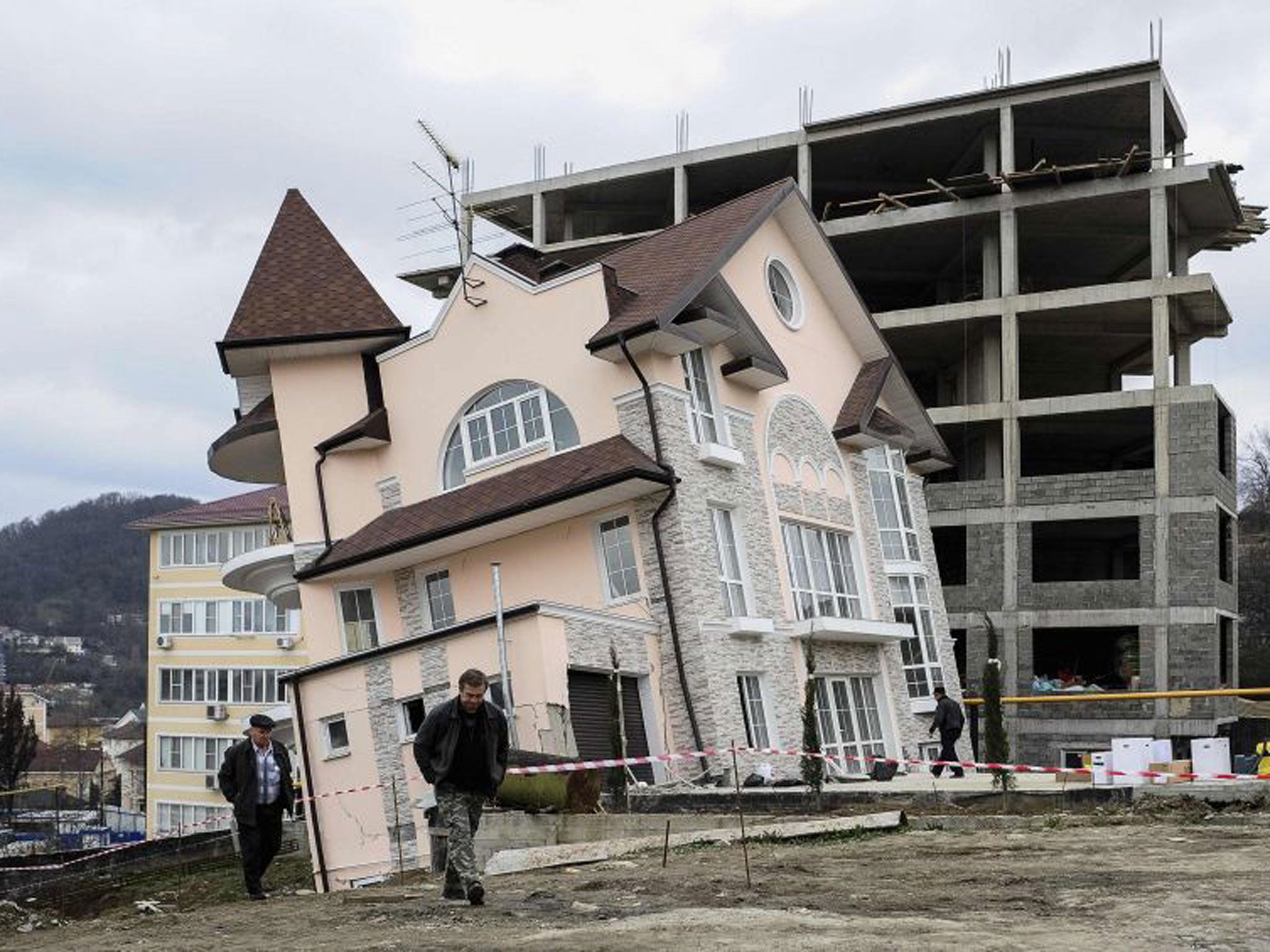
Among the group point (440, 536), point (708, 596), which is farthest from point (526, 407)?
point (708, 596)

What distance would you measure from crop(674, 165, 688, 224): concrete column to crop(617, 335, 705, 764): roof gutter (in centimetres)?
2982

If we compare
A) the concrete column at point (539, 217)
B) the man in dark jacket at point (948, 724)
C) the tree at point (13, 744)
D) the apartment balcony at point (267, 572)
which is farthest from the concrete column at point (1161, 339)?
the tree at point (13, 744)

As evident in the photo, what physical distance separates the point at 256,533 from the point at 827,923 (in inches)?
2508

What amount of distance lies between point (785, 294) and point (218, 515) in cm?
4492

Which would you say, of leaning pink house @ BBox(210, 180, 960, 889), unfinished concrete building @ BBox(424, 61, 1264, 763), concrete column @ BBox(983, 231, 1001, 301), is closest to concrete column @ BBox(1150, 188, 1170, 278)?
unfinished concrete building @ BBox(424, 61, 1264, 763)

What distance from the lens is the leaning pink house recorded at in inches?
1024

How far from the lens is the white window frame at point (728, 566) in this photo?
27.0m

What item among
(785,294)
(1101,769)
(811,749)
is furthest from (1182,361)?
(811,749)

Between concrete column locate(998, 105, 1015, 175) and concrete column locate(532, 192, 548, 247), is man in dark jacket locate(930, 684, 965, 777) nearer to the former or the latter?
concrete column locate(998, 105, 1015, 175)

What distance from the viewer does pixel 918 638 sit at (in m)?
33.7

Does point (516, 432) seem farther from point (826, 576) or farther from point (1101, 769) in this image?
point (1101, 769)

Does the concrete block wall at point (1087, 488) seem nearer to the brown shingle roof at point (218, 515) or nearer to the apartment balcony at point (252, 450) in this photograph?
the apartment balcony at point (252, 450)

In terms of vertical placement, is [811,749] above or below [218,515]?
below

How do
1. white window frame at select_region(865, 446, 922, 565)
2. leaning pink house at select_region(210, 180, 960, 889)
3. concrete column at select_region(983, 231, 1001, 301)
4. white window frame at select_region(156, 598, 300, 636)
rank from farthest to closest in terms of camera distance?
white window frame at select_region(156, 598, 300, 636) → concrete column at select_region(983, 231, 1001, 301) → white window frame at select_region(865, 446, 922, 565) → leaning pink house at select_region(210, 180, 960, 889)
